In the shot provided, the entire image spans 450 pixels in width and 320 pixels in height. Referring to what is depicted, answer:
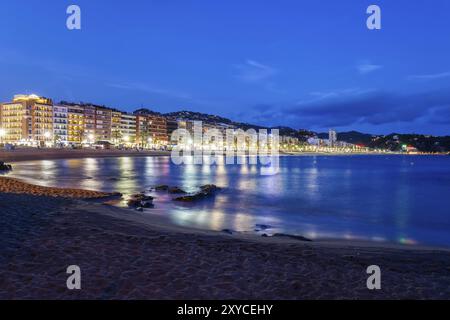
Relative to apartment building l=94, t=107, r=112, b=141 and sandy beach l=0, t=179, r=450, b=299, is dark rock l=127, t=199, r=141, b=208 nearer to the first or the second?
sandy beach l=0, t=179, r=450, b=299

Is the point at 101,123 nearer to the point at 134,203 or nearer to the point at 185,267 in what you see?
the point at 134,203

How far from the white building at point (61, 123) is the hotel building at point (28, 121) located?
2271 mm

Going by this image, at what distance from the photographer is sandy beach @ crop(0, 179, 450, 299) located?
672 centimetres

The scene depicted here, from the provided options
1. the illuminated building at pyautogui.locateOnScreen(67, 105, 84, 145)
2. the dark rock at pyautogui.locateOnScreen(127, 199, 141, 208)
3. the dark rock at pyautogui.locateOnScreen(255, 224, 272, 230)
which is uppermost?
the illuminated building at pyautogui.locateOnScreen(67, 105, 84, 145)

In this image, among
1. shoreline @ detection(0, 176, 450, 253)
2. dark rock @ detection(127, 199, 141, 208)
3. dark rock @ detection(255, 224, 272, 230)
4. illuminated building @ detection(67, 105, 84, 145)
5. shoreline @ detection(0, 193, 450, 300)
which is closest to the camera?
shoreline @ detection(0, 193, 450, 300)

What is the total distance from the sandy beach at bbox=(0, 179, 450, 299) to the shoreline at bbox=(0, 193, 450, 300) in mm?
20

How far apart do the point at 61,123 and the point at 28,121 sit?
1516 cm

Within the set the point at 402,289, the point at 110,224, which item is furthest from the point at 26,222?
the point at 402,289

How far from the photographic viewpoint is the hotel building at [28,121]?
160500 mm

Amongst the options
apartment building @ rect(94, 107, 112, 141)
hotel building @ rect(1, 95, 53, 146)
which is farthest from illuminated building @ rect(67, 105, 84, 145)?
hotel building @ rect(1, 95, 53, 146)

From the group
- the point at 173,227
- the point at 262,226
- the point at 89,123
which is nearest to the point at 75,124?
the point at 89,123

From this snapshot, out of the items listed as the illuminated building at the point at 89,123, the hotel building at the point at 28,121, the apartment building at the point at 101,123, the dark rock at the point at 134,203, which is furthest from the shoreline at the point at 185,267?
the apartment building at the point at 101,123
